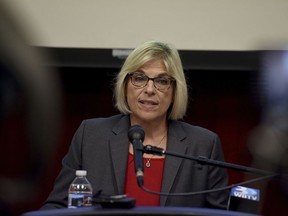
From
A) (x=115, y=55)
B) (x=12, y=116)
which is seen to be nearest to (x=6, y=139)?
(x=12, y=116)

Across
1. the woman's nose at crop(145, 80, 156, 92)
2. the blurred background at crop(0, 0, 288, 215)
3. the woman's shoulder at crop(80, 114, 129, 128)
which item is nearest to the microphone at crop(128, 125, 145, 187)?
the blurred background at crop(0, 0, 288, 215)

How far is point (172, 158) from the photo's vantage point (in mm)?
2404

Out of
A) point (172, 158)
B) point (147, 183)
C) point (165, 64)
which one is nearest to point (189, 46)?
point (165, 64)

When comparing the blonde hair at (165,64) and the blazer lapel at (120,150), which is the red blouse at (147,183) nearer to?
the blazer lapel at (120,150)

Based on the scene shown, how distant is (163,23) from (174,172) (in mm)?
1547

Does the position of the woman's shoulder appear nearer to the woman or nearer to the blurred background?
the woman

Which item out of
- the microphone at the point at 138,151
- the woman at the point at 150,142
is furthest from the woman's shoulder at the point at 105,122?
the microphone at the point at 138,151

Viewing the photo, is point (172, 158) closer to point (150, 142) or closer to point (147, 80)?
point (150, 142)

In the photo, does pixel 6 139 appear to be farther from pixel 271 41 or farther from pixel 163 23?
pixel 271 41

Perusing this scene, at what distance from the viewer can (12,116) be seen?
50cm

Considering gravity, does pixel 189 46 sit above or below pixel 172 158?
above

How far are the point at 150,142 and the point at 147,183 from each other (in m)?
0.23

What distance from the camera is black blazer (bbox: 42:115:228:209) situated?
2.31 m

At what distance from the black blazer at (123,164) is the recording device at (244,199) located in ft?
1.30
